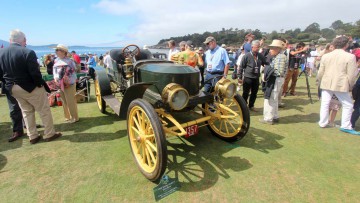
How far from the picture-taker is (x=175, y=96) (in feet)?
8.35

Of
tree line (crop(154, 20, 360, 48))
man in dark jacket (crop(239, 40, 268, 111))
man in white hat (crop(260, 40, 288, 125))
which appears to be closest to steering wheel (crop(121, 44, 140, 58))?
man in dark jacket (crop(239, 40, 268, 111))

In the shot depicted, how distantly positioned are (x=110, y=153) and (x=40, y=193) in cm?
102

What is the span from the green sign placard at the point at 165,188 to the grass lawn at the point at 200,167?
2.6 inches

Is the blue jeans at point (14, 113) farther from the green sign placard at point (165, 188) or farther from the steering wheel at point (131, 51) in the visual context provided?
the green sign placard at point (165, 188)

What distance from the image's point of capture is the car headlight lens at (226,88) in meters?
2.90

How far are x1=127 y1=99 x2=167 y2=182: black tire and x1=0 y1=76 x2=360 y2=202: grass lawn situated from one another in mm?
163

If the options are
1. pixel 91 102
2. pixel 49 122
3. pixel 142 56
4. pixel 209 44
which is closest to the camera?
pixel 49 122

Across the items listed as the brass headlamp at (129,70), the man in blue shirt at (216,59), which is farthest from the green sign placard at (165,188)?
the man in blue shirt at (216,59)

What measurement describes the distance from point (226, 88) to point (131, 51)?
2744mm

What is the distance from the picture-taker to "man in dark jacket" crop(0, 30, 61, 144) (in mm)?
3117

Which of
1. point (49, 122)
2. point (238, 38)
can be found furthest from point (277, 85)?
point (238, 38)

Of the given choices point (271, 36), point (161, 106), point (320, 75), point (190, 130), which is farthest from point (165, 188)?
point (271, 36)

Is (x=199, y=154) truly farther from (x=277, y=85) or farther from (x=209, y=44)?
(x=209, y=44)

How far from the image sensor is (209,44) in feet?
15.0
